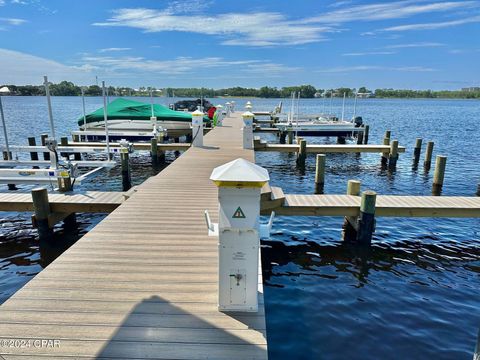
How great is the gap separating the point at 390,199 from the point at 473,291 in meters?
→ 2.98

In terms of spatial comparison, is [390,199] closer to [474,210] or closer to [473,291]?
[474,210]

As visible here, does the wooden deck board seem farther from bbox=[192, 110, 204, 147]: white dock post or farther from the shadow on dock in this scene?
bbox=[192, 110, 204, 147]: white dock post

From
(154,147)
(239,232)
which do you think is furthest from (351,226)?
(154,147)

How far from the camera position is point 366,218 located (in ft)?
28.4

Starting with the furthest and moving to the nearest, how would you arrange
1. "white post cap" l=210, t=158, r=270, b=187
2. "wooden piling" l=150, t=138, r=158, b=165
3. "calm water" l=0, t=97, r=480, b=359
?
"wooden piling" l=150, t=138, r=158, b=165 < "calm water" l=0, t=97, r=480, b=359 < "white post cap" l=210, t=158, r=270, b=187

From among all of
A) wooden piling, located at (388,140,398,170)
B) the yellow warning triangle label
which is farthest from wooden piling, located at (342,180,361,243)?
wooden piling, located at (388,140,398,170)

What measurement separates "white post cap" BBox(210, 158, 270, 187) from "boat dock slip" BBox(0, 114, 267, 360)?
1.48 metres

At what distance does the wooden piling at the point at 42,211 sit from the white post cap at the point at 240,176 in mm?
6384

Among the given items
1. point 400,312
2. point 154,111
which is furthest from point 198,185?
point 154,111

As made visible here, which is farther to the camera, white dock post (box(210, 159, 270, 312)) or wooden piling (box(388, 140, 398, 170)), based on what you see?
wooden piling (box(388, 140, 398, 170))

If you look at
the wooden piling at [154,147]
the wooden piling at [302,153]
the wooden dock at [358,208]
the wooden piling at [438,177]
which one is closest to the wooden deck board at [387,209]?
the wooden dock at [358,208]

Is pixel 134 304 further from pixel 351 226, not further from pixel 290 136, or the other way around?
pixel 290 136

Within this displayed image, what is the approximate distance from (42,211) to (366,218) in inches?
304

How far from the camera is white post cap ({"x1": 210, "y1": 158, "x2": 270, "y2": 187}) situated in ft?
11.4
